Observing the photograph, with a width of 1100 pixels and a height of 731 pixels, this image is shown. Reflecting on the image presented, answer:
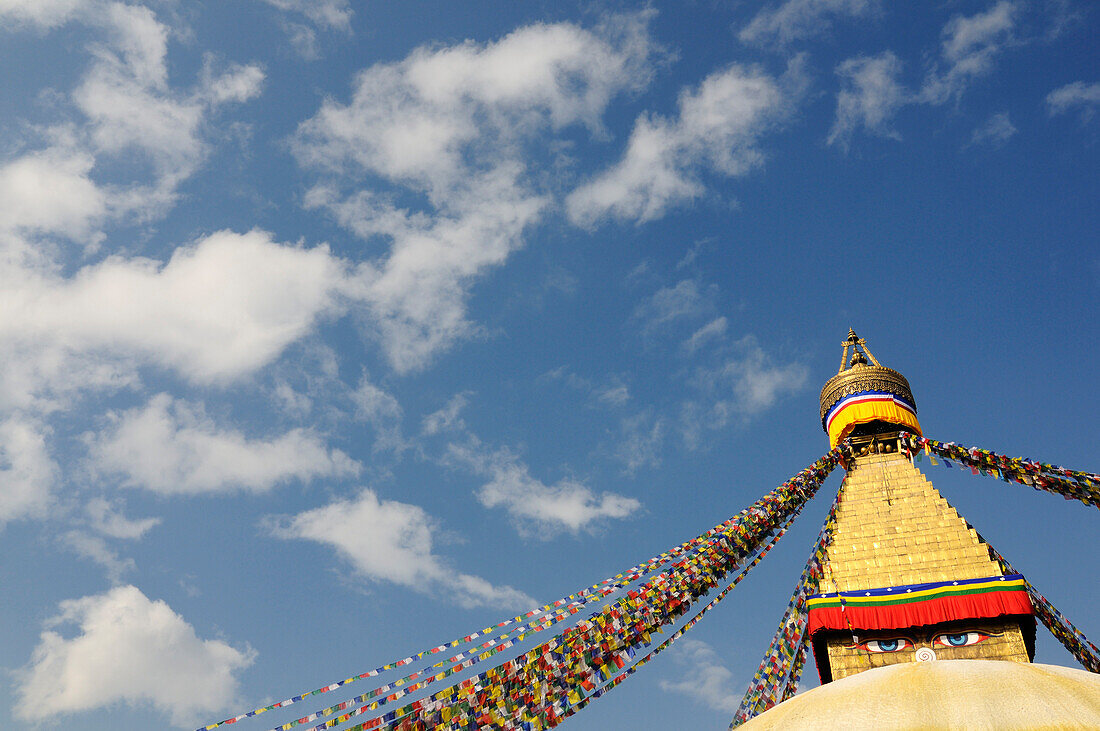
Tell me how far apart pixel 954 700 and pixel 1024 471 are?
926 centimetres

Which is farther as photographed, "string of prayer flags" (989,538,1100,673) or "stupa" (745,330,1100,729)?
"string of prayer flags" (989,538,1100,673)

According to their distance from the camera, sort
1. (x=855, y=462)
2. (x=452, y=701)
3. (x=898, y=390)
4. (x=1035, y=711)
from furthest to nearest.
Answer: (x=898, y=390)
(x=855, y=462)
(x=452, y=701)
(x=1035, y=711)

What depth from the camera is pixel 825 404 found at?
665 inches

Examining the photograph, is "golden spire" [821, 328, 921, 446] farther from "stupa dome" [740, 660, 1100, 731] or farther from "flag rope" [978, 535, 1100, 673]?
"stupa dome" [740, 660, 1100, 731]

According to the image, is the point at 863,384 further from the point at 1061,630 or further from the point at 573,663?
the point at 573,663

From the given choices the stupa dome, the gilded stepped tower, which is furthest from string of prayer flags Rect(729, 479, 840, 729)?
the stupa dome

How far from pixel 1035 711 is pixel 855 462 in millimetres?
11386

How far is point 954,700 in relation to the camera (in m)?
4.52

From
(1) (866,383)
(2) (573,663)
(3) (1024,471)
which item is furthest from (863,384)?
(2) (573,663)

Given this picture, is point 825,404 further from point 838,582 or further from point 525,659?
point 525,659

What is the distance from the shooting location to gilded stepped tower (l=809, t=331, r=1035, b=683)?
10578 millimetres

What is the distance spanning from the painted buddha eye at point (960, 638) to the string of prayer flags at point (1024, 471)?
2669 millimetres

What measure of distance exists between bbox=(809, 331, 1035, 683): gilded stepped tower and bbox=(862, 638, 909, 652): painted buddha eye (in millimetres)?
14

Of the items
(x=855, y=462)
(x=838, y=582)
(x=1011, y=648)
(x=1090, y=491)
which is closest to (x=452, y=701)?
(x=838, y=582)
